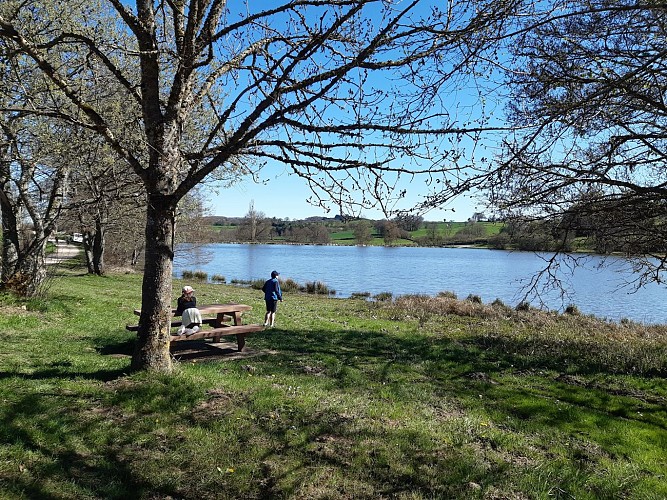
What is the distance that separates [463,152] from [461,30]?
1369mm

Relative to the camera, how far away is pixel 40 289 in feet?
45.0

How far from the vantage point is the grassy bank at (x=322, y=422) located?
4.27m

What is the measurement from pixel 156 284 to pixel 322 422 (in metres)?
2.92


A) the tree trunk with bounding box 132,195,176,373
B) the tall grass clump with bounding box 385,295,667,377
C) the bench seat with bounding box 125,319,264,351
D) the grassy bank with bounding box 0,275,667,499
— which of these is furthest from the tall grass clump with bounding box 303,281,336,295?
the tree trunk with bounding box 132,195,176,373

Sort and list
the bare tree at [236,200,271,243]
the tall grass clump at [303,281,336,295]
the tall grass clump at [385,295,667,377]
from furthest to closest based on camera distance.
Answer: the bare tree at [236,200,271,243]
the tall grass clump at [303,281,336,295]
the tall grass clump at [385,295,667,377]

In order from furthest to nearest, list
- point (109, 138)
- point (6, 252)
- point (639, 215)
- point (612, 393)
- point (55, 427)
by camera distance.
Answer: point (6, 252)
point (639, 215)
point (612, 393)
point (109, 138)
point (55, 427)

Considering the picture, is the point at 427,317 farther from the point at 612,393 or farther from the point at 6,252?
the point at 6,252

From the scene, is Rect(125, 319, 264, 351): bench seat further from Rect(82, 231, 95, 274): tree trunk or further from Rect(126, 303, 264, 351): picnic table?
A: Rect(82, 231, 95, 274): tree trunk

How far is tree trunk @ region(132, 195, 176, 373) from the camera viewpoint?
6.52m

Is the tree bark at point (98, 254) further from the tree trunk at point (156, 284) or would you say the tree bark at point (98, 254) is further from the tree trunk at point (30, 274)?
the tree trunk at point (156, 284)

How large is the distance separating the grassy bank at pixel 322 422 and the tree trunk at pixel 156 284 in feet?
1.19

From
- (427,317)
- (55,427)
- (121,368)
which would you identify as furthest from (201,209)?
(55,427)

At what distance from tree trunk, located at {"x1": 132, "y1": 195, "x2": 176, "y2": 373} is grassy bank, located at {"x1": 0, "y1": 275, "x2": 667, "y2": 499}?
0.36 metres

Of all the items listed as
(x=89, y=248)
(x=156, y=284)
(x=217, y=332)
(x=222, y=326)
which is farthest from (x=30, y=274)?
(x=89, y=248)
